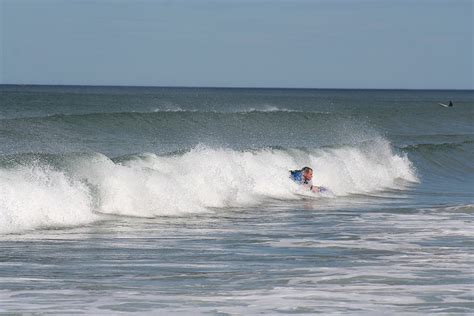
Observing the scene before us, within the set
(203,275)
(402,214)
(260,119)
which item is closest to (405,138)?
(260,119)

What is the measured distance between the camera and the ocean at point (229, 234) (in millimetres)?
11266

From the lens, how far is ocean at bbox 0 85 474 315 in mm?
11266

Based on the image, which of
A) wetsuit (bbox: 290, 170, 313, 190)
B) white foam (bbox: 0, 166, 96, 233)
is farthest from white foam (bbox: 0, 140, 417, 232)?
wetsuit (bbox: 290, 170, 313, 190)

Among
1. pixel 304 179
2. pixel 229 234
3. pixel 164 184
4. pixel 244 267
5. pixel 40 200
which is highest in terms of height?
pixel 304 179

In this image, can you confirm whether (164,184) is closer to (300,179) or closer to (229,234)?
(229,234)

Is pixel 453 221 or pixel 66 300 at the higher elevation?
pixel 453 221

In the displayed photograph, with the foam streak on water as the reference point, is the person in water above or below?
above

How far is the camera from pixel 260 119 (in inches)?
2223

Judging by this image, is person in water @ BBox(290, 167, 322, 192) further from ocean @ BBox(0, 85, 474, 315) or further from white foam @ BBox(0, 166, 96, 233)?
white foam @ BBox(0, 166, 96, 233)

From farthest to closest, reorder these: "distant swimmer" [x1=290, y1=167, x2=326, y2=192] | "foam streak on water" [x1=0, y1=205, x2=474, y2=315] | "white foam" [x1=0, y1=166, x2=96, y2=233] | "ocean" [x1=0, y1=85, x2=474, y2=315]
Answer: "distant swimmer" [x1=290, y1=167, x2=326, y2=192]
"white foam" [x1=0, y1=166, x2=96, y2=233]
"ocean" [x1=0, y1=85, x2=474, y2=315]
"foam streak on water" [x1=0, y1=205, x2=474, y2=315]

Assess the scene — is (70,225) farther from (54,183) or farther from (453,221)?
(453,221)

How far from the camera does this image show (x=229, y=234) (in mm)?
16906

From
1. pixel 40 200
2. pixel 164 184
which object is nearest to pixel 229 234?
pixel 40 200

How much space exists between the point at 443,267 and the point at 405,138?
43.2 m
